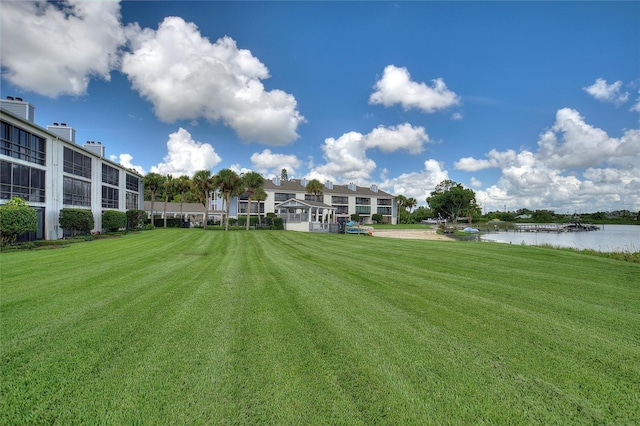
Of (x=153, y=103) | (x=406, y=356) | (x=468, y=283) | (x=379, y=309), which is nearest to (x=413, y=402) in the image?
(x=406, y=356)

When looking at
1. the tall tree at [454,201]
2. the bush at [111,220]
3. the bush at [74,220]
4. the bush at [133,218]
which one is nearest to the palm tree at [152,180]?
the bush at [133,218]

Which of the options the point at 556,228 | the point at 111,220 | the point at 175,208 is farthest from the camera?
the point at 556,228

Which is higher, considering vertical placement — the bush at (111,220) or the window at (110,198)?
the window at (110,198)

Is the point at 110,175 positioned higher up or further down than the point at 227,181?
further down

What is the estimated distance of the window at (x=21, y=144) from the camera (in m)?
16.1

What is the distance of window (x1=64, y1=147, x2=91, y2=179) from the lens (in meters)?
21.6

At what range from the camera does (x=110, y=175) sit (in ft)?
95.9

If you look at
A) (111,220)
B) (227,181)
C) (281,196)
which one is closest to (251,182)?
(227,181)

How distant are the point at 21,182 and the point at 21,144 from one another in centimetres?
225

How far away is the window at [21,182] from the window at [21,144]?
0.64 meters

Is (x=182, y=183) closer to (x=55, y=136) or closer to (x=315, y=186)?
(x=315, y=186)

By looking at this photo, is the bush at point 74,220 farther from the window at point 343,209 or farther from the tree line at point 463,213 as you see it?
the tree line at point 463,213

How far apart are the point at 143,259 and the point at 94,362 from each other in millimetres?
8649

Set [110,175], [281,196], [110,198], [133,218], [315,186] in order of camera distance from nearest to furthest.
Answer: [110,198]
[110,175]
[133,218]
[315,186]
[281,196]
